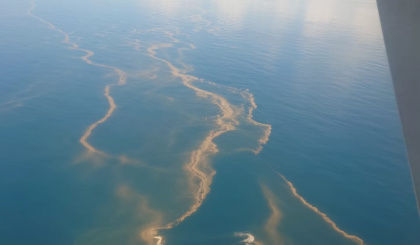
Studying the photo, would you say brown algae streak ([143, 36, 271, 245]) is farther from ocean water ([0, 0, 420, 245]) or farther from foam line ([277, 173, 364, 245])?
foam line ([277, 173, 364, 245])

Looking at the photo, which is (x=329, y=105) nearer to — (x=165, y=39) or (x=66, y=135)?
(x=66, y=135)

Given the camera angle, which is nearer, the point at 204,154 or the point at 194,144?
the point at 204,154

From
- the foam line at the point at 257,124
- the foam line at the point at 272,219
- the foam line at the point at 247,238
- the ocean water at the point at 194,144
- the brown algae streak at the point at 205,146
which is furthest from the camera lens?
the foam line at the point at 257,124

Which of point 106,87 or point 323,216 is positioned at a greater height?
point 106,87

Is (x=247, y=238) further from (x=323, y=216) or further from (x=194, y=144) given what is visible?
(x=194, y=144)

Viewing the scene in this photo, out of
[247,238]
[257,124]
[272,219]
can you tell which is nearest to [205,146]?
[257,124]

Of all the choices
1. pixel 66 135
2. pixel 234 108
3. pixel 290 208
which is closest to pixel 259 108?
pixel 234 108

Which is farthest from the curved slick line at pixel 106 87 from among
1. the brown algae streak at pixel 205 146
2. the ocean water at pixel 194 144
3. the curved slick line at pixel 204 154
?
the curved slick line at pixel 204 154

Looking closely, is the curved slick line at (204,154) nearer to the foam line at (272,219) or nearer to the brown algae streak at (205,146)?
the brown algae streak at (205,146)
